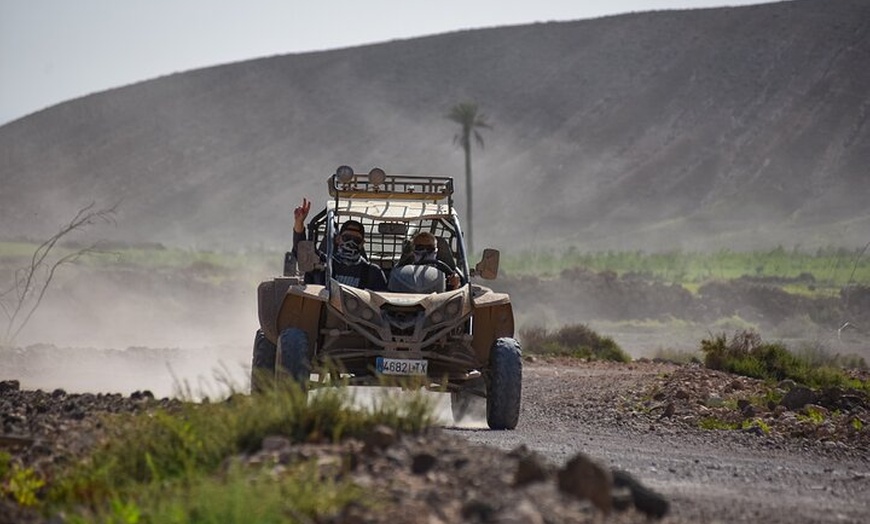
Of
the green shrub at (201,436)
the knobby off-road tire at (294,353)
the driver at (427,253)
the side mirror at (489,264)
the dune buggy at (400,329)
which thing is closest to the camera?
the green shrub at (201,436)

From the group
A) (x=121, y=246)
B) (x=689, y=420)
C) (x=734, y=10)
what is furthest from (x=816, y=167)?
(x=689, y=420)

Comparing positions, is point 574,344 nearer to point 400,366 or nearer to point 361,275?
point 361,275

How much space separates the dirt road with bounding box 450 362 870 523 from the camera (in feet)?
33.0

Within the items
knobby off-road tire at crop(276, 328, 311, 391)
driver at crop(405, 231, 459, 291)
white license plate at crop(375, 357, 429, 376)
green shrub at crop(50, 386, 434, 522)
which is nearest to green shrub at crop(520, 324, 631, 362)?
driver at crop(405, 231, 459, 291)

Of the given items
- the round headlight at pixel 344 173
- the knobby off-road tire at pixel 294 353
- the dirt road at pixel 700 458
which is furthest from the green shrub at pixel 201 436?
the round headlight at pixel 344 173

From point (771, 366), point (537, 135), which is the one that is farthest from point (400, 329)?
point (537, 135)

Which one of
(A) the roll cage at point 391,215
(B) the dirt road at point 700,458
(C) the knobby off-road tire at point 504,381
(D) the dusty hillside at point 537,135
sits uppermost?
(D) the dusty hillside at point 537,135

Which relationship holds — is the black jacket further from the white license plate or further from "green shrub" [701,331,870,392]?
"green shrub" [701,331,870,392]

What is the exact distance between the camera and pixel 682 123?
115 m

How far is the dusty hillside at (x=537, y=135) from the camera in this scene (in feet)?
344

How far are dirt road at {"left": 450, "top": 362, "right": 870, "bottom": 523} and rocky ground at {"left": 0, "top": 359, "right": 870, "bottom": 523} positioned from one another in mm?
55

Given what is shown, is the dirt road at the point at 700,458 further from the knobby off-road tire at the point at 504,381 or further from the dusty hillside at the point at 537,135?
the dusty hillside at the point at 537,135

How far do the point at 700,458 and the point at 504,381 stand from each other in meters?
2.54

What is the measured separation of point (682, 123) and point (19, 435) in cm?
10616
